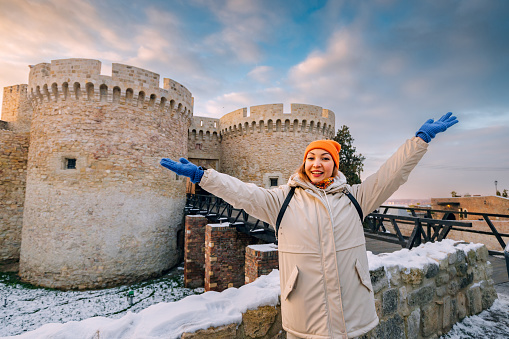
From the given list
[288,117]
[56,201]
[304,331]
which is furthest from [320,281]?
[288,117]

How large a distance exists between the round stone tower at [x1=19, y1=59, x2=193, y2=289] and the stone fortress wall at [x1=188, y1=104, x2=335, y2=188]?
6.15 metres

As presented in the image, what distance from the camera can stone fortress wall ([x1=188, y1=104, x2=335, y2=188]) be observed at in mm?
15172

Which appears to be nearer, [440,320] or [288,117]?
[440,320]

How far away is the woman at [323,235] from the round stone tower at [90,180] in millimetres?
9943

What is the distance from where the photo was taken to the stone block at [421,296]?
9.45ft

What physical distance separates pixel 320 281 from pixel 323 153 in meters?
0.90

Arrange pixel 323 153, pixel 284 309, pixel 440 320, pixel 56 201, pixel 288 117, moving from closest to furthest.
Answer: pixel 284 309 < pixel 323 153 < pixel 440 320 < pixel 56 201 < pixel 288 117

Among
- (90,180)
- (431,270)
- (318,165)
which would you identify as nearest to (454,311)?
(431,270)

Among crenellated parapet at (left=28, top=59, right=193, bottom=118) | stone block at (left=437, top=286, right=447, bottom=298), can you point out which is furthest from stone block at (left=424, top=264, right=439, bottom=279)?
crenellated parapet at (left=28, top=59, right=193, bottom=118)

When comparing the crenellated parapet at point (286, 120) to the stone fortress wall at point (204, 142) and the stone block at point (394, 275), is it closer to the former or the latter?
the stone fortress wall at point (204, 142)

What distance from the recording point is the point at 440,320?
10.3 ft

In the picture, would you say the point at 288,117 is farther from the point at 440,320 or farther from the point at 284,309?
the point at 284,309

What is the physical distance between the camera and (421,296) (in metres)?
2.97

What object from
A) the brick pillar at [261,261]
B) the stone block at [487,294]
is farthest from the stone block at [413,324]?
the brick pillar at [261,261]
